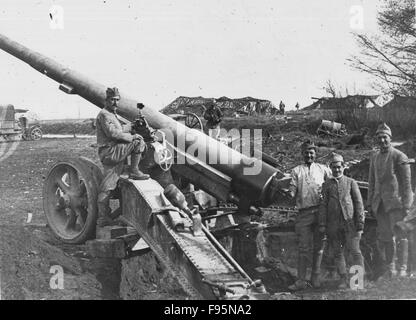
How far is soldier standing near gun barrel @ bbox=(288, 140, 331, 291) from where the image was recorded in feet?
24.5

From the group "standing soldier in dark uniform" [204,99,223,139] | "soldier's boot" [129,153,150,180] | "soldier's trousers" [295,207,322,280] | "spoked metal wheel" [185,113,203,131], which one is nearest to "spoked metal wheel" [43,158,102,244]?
"soldier's boot" [129,153,150,180]

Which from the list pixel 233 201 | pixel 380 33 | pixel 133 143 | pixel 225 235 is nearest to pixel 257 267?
pixel 225 235

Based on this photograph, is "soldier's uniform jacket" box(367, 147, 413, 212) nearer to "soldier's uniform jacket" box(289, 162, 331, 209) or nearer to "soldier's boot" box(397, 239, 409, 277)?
"soldier's boot" box(397, 239, 409, 277)

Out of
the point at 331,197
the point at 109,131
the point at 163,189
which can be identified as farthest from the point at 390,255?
the point at 109,131

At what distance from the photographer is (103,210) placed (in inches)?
296

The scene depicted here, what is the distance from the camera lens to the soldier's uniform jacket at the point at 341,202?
7273 mm

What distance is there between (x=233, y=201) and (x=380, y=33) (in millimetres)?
8119

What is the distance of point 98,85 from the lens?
8602mm

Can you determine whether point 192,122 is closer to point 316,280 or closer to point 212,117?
point 212,117

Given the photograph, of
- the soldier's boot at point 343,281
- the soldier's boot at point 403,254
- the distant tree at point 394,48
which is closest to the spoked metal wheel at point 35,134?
the distant tree at point 394,48

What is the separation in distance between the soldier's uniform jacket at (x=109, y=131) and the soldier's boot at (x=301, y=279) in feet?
8.73

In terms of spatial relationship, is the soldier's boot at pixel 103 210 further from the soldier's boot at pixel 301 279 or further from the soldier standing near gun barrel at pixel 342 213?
the soldier standing near gun barrel at pixel 342 213

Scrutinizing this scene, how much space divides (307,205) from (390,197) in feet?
3.49
